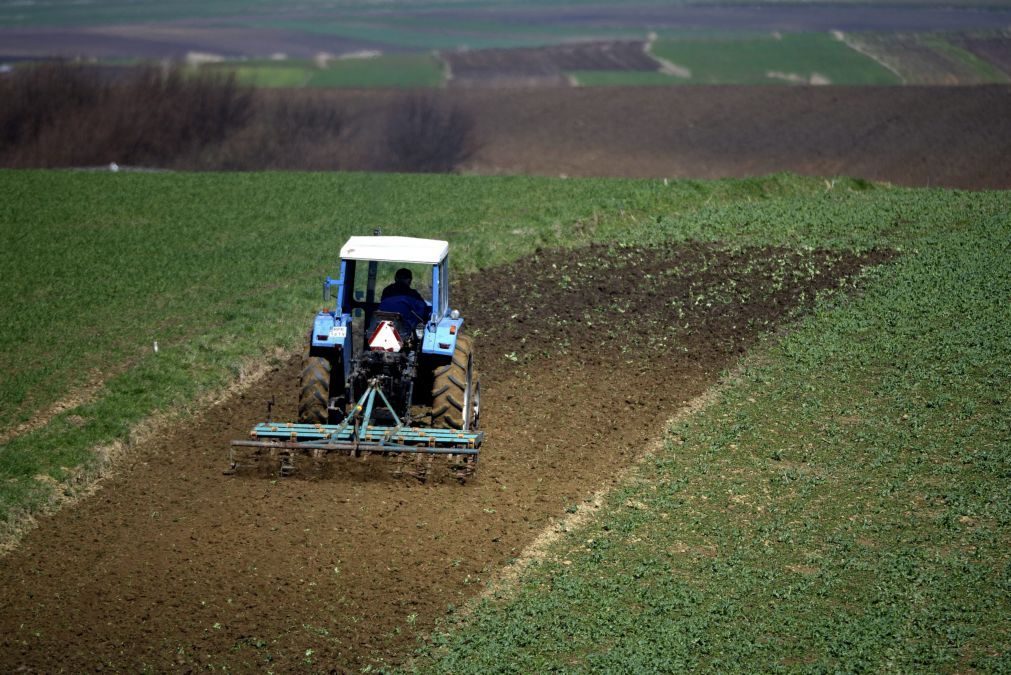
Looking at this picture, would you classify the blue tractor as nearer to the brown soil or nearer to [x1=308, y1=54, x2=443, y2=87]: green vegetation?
the brown soil

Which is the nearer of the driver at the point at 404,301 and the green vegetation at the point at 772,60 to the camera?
the driver at the point at 404,301

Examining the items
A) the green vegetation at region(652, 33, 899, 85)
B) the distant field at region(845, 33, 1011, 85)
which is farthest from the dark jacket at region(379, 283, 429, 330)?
the distant field at region(845, 33, 1011, 85)

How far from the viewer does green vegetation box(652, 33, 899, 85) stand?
6244 cm

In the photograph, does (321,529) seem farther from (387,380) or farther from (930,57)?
(930,57)

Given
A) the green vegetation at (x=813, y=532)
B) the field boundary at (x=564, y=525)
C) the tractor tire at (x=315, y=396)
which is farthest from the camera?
the tractor tire at (x=315, y=396)

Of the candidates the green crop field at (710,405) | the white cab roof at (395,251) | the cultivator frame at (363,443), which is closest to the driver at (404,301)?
the white cab roof at (395,251)

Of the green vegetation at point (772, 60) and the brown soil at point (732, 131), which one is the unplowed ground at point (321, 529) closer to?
the brown soil at point (732, 131)

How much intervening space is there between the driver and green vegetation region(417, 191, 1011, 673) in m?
3.19

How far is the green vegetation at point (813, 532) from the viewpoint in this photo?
10.7 meters

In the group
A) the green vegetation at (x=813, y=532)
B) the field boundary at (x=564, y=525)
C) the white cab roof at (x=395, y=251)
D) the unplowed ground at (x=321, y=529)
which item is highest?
the white cab roof at (x=395, y=251)

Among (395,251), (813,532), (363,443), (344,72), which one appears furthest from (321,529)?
(344,72)

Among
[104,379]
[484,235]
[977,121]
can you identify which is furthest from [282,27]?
[104,379]

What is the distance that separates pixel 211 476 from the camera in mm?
14070

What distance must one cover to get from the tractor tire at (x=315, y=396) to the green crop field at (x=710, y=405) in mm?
2681
